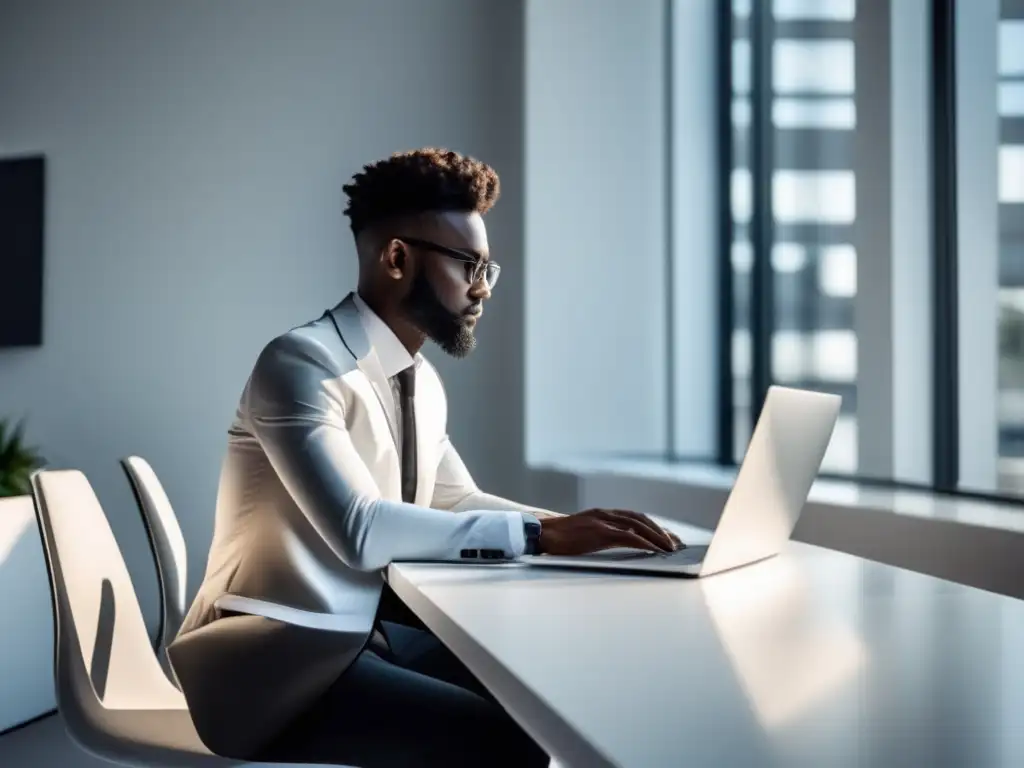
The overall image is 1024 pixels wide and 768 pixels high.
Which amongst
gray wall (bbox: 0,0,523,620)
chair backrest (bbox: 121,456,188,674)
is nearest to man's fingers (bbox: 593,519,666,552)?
chair backrest (bbox: 121,456,188,674)

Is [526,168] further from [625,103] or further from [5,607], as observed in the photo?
[5,607]

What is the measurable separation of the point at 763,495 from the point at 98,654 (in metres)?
0.91

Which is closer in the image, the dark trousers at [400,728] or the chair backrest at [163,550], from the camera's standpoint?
the dark trousers at [400,728]

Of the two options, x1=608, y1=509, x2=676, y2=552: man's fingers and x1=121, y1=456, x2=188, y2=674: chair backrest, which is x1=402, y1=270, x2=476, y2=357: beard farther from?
x1=121, y1=456, x2=188, y2=674: chair backrest

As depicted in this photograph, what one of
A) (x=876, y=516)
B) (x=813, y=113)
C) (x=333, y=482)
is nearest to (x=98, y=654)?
(x=333, y=482)

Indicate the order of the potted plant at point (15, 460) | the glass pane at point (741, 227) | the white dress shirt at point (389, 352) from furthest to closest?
the potted plant at point (15, 460) → the glass pane at point (741, 227) → the white dress shirt at point (389, 352)

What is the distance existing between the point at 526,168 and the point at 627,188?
416mm

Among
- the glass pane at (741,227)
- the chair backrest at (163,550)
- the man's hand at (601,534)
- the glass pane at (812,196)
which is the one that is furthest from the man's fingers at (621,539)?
the glass pane at (741,227)

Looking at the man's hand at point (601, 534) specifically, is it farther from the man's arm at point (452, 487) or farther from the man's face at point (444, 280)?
the man's arm at point (452, 487)

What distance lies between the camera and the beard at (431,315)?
187 centimetres

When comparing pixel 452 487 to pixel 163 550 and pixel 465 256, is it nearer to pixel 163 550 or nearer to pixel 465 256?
pixel 465 256

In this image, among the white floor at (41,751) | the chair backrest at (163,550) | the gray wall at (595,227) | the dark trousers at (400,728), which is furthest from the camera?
the gray wall at (595,227)

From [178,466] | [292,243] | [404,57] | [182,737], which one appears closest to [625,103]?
[404,57]

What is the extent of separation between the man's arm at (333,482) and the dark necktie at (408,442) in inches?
7.8
